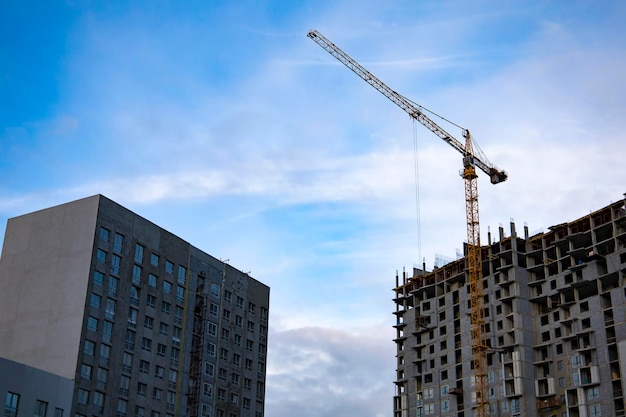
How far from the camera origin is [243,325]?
15325cm

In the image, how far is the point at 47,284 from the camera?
12544 centimetres

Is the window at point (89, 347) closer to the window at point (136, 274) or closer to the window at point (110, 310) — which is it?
the window at point (110, 310)

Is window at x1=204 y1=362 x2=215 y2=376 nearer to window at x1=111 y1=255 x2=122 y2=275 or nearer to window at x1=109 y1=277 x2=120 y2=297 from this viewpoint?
window at x1=109 y1=277 x2=120 y2=297

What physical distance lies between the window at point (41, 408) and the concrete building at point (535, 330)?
77.4 meters

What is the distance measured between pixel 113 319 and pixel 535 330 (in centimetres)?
7443

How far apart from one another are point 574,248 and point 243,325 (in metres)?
60.3

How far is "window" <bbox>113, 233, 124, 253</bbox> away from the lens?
128375 mm

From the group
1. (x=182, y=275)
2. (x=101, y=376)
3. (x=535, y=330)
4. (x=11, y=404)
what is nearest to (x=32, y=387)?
(x=11, y=404)

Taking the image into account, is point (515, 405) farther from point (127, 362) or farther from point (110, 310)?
point (110, 310)

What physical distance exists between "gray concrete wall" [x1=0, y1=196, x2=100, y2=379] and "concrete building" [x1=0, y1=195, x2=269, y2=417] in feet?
0.52

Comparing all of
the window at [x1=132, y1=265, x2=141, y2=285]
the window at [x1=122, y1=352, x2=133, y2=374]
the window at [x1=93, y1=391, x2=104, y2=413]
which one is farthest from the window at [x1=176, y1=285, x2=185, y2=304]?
the window at [x1=93, y1=391, x2=104, y2=413]

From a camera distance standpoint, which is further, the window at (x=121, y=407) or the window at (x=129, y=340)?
the window at (x=129, y=340)

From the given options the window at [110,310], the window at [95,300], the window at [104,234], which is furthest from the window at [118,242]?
the window at [95,300]

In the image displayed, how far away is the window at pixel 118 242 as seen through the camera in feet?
421
